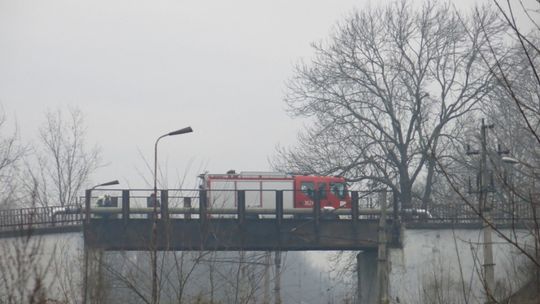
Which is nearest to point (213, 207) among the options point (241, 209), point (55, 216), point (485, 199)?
point (241, 209)

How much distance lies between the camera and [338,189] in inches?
1642

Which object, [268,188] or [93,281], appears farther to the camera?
[268,188]

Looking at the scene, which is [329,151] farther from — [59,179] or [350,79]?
[59,179]

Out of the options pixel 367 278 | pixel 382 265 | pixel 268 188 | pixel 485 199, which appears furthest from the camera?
pixel 268 188

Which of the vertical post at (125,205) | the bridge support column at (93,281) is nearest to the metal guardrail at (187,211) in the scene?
the vertical post at (125,205)

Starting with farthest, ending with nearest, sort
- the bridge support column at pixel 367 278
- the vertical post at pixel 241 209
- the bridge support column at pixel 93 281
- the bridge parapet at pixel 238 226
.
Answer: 1. the bridge support column at pixel 367 278
2. the vertical post at pixel 241 209
3. the bridge parapet at pixel 238 226
4. the bridge support column at pixel 93 281

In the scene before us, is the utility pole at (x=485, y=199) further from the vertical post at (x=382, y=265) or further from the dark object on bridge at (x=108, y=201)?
the dark object on bridge at (x=108, y=201)

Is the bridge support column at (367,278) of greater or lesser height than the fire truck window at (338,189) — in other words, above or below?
below

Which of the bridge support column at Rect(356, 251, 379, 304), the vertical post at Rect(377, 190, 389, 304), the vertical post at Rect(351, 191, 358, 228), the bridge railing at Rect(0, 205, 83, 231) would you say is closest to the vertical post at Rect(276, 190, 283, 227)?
the vertical post at Rect(351, 191, 358, 228)

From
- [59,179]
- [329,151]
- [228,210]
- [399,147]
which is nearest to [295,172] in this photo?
[329,151]

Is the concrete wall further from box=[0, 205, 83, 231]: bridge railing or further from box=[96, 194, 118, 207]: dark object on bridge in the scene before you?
box=[0, 205, 83, 231]: bridge railing

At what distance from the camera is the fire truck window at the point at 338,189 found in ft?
134

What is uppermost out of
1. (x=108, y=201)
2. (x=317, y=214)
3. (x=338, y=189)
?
(x=338, y=189)

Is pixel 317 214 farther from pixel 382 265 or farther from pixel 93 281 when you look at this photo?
pixel 93 281
